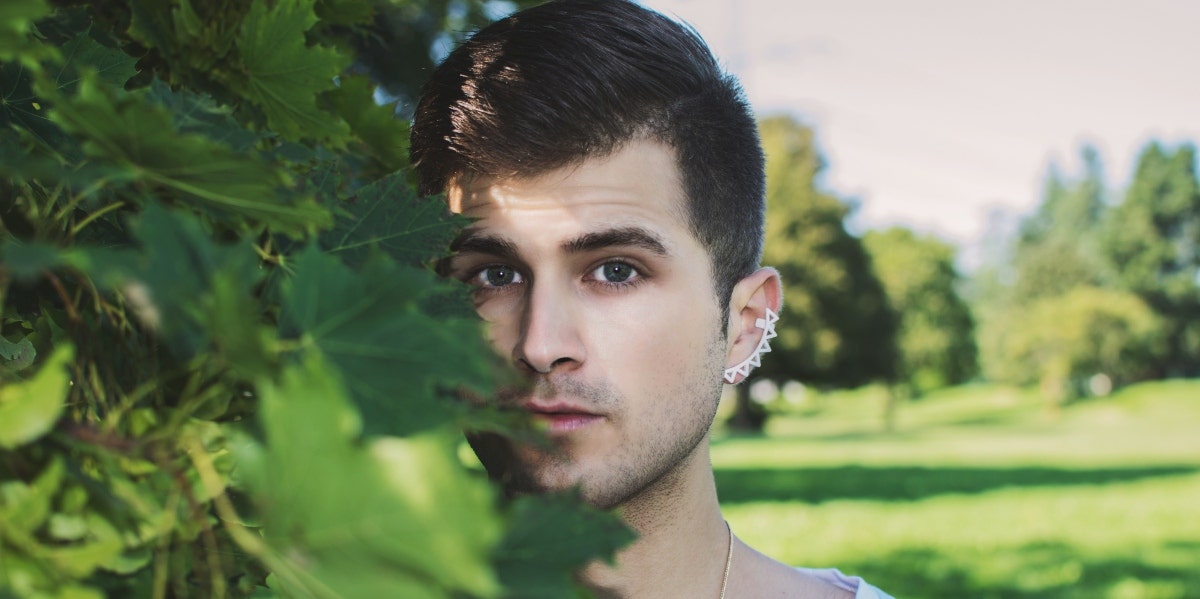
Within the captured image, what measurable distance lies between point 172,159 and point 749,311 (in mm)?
2039

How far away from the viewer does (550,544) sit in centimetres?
68

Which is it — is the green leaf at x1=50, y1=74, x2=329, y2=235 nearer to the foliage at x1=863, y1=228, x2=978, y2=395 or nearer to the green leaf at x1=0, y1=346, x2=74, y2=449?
the green leaf at x1=0, y1=346, x2=74, y2=449

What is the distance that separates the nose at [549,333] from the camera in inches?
69.5

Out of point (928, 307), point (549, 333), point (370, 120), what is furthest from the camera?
point (928, 307)

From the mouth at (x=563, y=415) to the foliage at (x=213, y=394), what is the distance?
0.91 metres

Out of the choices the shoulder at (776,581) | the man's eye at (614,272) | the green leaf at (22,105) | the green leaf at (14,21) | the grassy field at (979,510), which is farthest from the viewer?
the grassy field at (979,510)

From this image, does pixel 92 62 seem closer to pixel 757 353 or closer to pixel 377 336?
pixel 377 336

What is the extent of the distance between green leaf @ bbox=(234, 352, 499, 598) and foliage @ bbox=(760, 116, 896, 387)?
1352 inches

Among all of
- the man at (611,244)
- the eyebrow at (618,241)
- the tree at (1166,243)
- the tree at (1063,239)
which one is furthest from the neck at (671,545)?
the tree at (1063,239)

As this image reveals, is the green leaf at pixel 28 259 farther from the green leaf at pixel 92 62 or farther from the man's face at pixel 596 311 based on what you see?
the man's face at pixel 596 311

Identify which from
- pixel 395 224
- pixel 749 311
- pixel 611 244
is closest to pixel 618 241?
pixel 611 244

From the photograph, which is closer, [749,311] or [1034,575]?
[749,311]

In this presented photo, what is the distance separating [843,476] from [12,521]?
22.6 meters

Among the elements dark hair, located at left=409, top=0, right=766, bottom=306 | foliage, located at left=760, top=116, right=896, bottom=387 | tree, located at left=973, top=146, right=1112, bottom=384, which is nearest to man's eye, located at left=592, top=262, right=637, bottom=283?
dark hair, located at left=409, top=0, right=766, bottom=306
